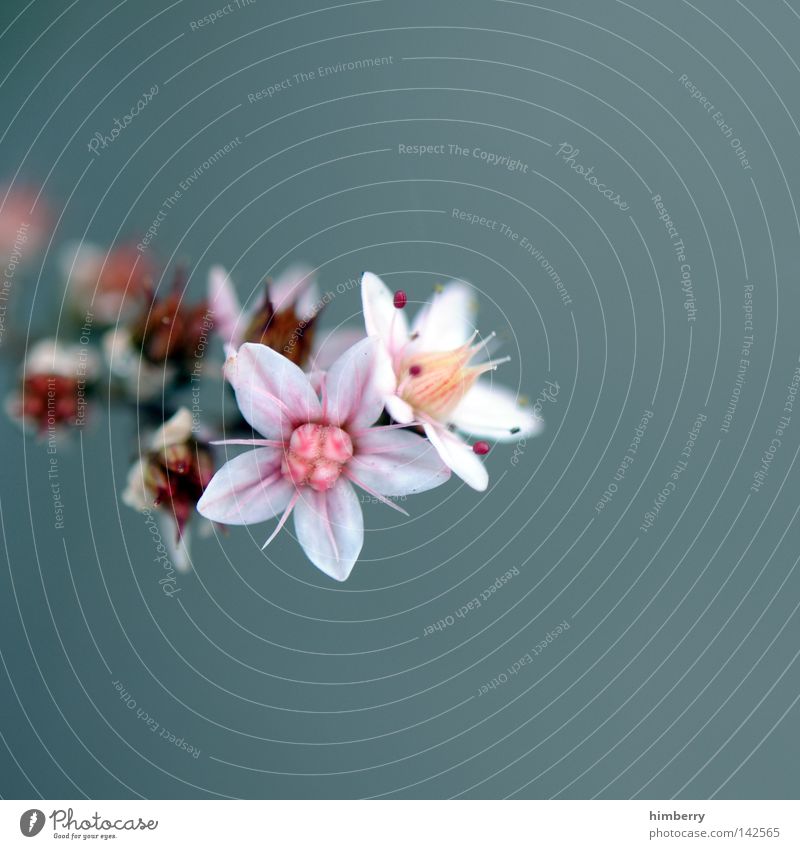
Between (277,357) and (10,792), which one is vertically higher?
(277,357)

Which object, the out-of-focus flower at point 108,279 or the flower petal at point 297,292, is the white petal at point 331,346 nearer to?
the flower petal at point 297,292

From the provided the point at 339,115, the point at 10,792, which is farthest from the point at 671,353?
the point at 10,792

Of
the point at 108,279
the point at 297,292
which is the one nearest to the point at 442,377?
the point at 297,292

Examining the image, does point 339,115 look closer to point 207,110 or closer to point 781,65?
point 207,110

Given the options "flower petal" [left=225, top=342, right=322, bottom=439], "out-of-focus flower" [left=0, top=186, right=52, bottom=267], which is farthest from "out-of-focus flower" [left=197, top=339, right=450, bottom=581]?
"out-of-focus flower" [left=0, top=186, right=52, bottom=267]

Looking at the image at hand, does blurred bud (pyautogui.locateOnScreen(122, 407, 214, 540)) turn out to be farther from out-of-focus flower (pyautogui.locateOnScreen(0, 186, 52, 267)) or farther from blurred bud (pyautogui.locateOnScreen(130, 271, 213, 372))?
out-of-focus flower (pyautogui.locateOnScreen(0, 186, 52, 267))

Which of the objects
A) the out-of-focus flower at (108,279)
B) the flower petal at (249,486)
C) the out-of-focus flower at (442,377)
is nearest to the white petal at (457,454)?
the out-of-focus flower at (442,377)

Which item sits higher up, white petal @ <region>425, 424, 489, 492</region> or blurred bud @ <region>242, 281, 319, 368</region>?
blurred bud @ <region>242, 281, 319, 368</region>
